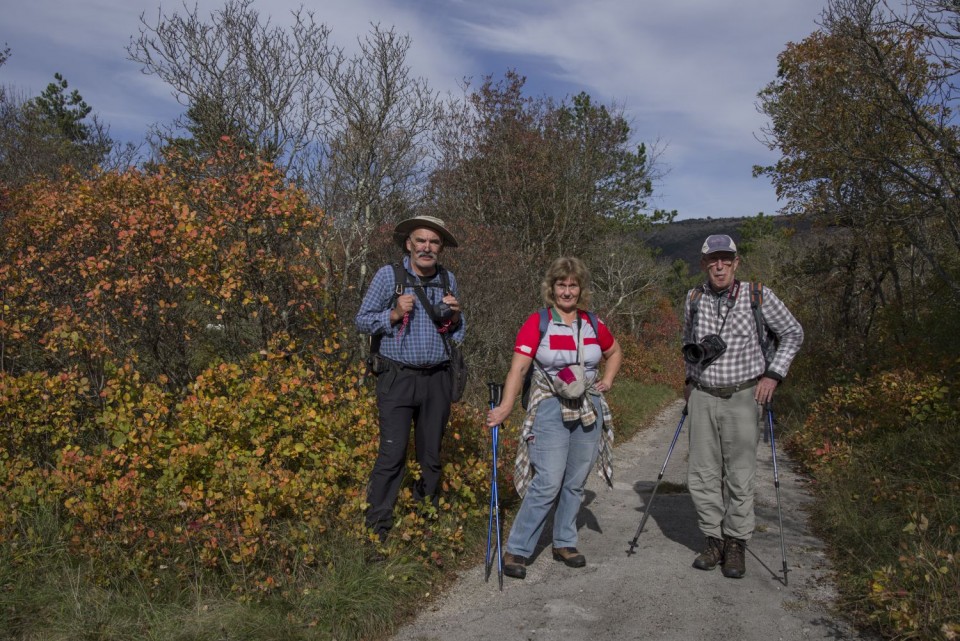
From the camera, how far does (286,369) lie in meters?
5.07

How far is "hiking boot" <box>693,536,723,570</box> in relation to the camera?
4.45 metres

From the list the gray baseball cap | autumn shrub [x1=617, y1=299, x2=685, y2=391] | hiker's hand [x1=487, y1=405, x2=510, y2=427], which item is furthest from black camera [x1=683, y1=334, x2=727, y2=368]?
autumn shrub [x1=617, y1=299, x2=685, y2=391]

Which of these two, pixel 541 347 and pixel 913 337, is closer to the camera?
pixel 541 347

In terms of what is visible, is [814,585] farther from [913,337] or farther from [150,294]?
[913,337]

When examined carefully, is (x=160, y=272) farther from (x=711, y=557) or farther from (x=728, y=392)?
(x=711, y=557)

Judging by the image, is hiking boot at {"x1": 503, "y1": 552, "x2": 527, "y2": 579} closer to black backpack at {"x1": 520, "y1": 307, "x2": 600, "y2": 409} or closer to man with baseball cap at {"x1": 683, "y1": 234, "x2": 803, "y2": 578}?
black backpack at {"x1": 520, "y1": 307, "x2": 600, "y2": 409}

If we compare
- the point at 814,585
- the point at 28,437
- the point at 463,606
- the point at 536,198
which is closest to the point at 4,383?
the point at 28,437

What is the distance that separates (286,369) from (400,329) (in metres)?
1.22

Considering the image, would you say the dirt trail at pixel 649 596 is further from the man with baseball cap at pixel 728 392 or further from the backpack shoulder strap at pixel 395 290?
the backpack shoulder strap at pixel 395 290

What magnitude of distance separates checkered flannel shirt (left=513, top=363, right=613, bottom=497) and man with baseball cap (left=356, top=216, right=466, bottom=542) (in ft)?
1.74

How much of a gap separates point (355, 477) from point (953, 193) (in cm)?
744

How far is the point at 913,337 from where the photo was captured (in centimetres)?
973

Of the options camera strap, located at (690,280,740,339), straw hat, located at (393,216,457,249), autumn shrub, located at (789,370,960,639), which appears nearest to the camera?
autumn shrub, located at (789,370,960,639)

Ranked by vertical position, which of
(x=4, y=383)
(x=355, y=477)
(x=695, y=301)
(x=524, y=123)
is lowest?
(x=355, y=477)
